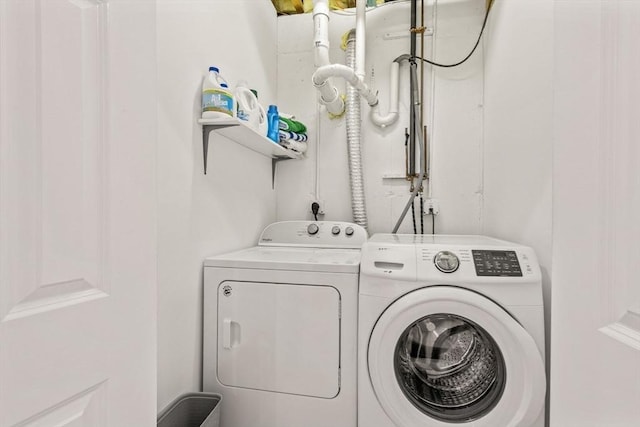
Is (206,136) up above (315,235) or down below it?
above

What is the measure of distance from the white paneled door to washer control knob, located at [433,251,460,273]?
101cm

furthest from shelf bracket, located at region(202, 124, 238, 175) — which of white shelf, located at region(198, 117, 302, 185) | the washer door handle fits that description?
the washer door handle

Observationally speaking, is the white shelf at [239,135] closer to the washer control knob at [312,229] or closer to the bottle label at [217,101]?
the bottle label at [217,101]

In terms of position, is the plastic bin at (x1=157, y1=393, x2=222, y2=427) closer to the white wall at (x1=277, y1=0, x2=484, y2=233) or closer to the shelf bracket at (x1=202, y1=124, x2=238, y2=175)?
the shelf bracket at (x1=202, y1=124, x2=238, y2=175)

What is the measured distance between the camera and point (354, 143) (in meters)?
2.19

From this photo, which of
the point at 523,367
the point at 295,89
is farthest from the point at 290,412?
the point at 295,89

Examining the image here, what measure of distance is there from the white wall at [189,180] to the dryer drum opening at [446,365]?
34.7 inches

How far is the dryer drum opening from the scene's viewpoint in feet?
3.97

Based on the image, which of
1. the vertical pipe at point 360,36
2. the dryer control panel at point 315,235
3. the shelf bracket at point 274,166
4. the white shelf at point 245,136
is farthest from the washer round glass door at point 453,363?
the vertical pipe at point 360,36

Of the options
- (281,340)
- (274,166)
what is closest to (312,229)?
(274,166)

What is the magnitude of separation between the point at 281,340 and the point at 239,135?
1023mm

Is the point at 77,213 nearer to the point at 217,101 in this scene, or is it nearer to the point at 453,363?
the point at 217,101

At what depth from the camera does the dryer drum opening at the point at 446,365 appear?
121cm

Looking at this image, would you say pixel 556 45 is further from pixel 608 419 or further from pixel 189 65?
pixel 189 65
